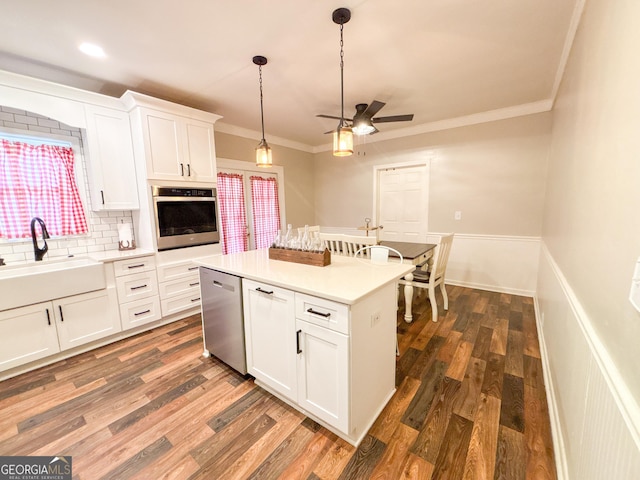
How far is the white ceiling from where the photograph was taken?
1690mm

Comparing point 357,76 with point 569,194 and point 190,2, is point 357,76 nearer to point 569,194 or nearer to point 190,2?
point 190,2

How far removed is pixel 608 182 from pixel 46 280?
362 centimetres

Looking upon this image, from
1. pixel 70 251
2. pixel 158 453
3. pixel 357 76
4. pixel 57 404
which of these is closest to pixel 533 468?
pixel 158 453

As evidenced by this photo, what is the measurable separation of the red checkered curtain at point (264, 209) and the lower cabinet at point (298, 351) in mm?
2808

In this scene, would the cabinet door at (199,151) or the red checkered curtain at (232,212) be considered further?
the red checkered curtain at (232,212)

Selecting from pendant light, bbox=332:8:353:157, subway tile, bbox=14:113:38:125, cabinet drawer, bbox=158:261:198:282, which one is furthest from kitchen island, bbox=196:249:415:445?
subway tile, bbox=14:113:38:125

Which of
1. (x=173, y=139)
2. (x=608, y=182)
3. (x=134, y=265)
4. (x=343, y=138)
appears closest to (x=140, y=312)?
(x=134, y=265)

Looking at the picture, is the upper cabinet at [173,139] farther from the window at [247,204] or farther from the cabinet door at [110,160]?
the window at [247,204]

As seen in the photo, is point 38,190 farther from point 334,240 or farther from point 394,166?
point 394,166

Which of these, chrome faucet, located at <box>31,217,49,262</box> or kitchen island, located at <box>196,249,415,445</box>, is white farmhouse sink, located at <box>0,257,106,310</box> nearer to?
chrome faucet, located at <box>31,217,49,262</box>

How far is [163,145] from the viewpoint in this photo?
283 cm

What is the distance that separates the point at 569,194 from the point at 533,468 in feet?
5.31

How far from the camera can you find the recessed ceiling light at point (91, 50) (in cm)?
201

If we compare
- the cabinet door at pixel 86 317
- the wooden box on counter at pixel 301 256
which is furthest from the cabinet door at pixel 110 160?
the wooden box on counter at pixel 301 256
